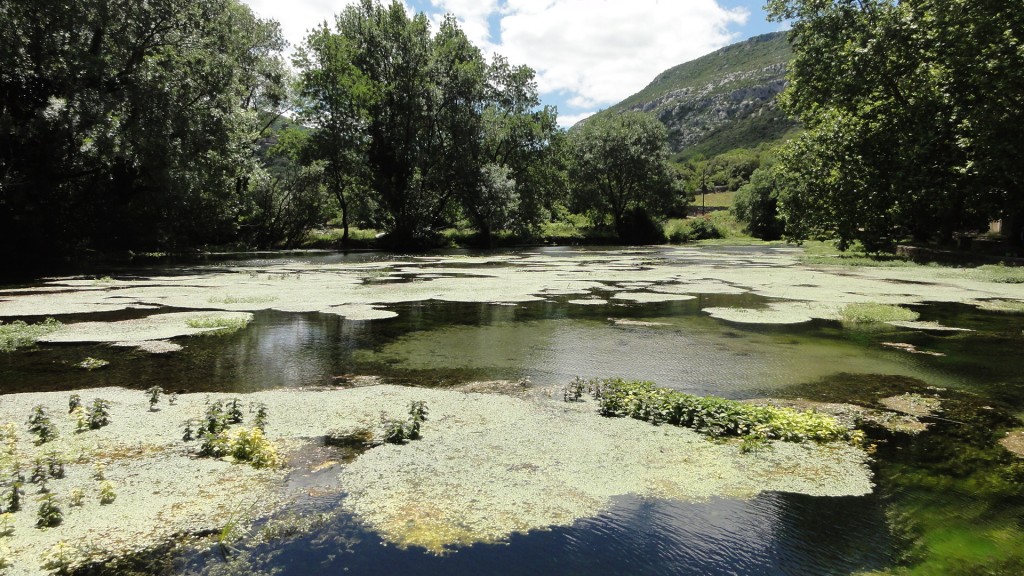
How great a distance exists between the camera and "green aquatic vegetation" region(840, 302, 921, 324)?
13.3m

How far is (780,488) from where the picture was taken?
4.80m

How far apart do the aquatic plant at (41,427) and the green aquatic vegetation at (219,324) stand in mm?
5719

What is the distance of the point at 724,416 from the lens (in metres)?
6.28

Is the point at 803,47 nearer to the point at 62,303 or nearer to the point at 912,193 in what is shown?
the point at 912,193

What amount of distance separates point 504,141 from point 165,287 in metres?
39.1

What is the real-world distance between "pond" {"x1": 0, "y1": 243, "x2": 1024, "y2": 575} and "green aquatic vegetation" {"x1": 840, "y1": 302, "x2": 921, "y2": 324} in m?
0.59

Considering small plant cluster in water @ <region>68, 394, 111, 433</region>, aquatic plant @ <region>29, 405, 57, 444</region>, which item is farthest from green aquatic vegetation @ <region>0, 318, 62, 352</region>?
aquatic plant @ <region>29, 405, 57, 444</region>

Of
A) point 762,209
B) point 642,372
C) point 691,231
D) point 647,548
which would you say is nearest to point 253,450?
point 647,548

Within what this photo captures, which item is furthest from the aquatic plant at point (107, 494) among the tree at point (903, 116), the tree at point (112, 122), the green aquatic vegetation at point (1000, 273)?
the tree at point (903, 116)

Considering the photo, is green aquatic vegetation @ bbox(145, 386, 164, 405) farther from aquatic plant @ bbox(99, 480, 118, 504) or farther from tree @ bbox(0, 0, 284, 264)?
tree @ bbox(0, 0, 284, 264)

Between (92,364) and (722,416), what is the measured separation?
365 inches

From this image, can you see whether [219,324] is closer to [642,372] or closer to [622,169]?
[642,372]

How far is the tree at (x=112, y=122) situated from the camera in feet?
75.2

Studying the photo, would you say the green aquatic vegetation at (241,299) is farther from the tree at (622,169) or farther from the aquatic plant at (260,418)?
the tree at (622,169)
